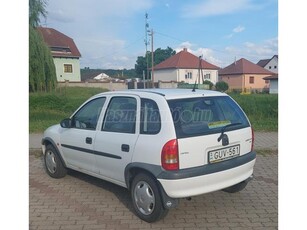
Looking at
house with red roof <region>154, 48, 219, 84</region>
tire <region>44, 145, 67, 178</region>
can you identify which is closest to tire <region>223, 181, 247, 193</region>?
tire <region>44, 145, 67, 178</region>

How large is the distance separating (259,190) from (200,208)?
1234mm

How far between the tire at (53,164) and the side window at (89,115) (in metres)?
0.85

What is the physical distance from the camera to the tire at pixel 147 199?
337 cm

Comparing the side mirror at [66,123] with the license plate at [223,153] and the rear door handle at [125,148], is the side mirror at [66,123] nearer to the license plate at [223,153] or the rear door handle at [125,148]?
the rear door handle at [125,148]

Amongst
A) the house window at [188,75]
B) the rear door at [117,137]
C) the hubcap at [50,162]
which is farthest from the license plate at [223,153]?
the house window at [188,75]

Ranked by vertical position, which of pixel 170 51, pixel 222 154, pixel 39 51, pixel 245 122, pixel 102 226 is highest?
pixel 170 51

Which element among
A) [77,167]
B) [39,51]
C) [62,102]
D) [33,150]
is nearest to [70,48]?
[39,51]

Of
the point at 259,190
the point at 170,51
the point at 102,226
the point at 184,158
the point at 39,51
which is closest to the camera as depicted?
the point at 184,158

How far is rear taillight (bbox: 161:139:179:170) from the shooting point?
315cm

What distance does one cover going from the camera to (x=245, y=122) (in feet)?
12.7

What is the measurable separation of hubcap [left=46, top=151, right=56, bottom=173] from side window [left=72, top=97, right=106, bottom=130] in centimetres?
97

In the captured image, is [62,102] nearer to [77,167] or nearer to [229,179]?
[77,167]

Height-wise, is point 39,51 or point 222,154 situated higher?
point 39,51

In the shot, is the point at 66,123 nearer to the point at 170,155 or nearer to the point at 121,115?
the point at 121,115
